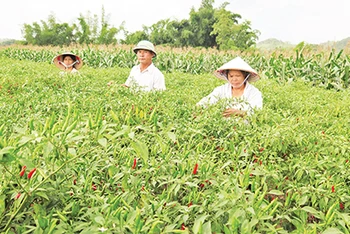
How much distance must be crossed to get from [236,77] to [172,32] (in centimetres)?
3258

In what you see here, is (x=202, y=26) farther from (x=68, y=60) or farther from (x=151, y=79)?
(x=151, y=79)

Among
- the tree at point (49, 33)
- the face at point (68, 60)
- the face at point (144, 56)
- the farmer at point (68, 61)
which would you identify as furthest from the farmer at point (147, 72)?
the tree at point (49, 33)

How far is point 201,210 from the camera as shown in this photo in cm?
137

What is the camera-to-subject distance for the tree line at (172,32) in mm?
31016

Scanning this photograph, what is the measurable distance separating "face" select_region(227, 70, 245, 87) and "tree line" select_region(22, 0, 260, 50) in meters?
24.3

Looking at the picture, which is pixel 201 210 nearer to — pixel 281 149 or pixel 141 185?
pixel 141 185

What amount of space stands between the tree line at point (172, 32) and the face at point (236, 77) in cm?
2425

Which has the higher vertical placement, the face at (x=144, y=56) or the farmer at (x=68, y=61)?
the face at (x=144, y=56)

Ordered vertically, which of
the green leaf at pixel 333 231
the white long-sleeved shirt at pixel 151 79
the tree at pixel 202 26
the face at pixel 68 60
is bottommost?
the green leaf at pixel 333 231

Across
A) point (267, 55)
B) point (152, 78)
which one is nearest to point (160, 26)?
point (267, 55)

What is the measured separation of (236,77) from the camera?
3896 millimetres

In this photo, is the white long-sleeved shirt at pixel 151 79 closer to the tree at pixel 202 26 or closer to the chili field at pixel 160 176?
the chili field at pixel 160 176

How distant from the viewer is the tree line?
31.0 m

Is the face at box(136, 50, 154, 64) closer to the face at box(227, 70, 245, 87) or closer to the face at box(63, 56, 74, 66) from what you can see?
the face at box(227, 70, 245, 87)
